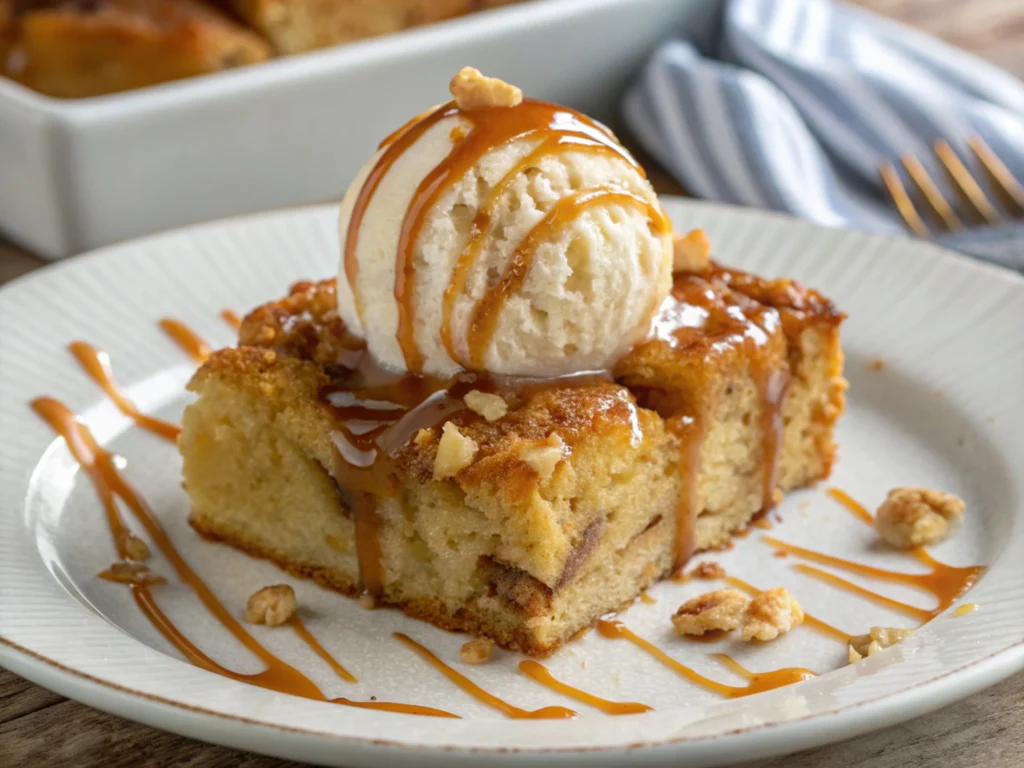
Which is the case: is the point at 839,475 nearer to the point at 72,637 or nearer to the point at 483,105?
the point at 483,105

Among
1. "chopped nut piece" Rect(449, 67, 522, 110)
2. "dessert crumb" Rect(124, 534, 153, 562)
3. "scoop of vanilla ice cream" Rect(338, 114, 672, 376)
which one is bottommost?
A: "dessert crumb" Rect(124, 534, 153, 562)

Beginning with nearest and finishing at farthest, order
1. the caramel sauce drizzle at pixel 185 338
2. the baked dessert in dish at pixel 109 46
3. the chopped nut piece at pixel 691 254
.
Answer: the chopped nut piece at pixel 691 254 < the caramel sauce drizzle at pixel 185 338 < the baked dessert in dish at pixel 109 46

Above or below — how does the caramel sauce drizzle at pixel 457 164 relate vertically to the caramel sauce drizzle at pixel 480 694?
above

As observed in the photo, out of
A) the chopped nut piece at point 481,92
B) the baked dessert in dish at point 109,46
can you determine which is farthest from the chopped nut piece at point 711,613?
the baked dessert in dish at point 109,46

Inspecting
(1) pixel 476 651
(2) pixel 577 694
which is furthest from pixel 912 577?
(1) pixel 476 651

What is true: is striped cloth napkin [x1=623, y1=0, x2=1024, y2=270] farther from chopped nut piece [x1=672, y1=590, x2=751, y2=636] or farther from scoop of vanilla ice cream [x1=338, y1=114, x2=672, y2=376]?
chopped nut piece [x1=672, y1=590, x2=751, y2=636]

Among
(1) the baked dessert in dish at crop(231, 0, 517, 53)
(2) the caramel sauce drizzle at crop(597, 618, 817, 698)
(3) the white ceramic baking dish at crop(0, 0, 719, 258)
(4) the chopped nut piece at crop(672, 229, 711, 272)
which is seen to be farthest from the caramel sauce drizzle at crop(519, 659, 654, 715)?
(1) the baked dessert in dish at crop(231, 0, 517, 53)

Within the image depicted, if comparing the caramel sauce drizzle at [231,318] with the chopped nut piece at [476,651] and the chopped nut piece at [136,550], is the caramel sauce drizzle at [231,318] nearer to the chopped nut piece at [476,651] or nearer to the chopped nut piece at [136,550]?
the chopped nut piece at [136,550]
